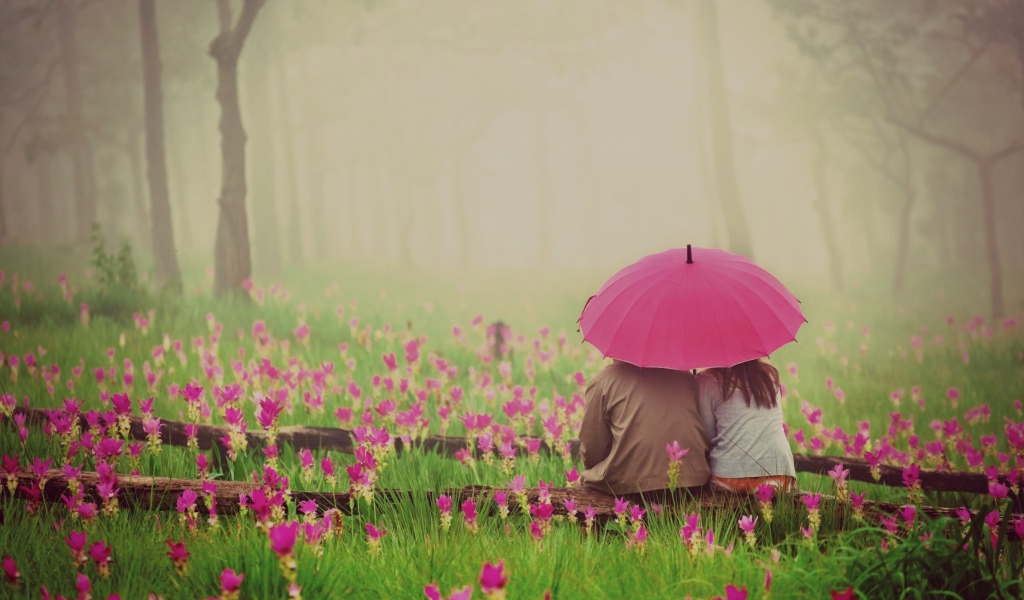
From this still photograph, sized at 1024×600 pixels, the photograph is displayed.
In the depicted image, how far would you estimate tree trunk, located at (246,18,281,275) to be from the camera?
11812 mm

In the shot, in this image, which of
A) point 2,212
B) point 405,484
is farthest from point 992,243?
Result: point 2,212

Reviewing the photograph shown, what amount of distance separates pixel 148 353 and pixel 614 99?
7.70m

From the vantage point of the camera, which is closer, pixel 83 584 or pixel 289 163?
pixel 83 584

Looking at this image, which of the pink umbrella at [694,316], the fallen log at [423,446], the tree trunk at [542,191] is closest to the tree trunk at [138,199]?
the fallen log at [423,446]

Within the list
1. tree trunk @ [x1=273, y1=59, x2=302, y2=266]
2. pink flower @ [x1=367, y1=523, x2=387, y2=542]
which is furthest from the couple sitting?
tree trunk @ [x1=273, y1=59, x2=302, y2=266]

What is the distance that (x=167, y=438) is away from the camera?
155 inches

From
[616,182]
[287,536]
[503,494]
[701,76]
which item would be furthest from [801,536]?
[616,182]

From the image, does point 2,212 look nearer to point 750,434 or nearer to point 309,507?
point 309,507

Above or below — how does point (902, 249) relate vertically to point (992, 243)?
above

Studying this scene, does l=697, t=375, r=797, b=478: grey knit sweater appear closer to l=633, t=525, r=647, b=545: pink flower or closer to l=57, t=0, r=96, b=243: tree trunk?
l=633, t=525, r=647, b=545: pink flower

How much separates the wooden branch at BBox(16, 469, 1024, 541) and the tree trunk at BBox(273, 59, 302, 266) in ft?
31.1

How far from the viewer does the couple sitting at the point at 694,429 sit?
120 inches

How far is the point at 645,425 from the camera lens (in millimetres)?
3055

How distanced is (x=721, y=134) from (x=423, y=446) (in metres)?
8.05
